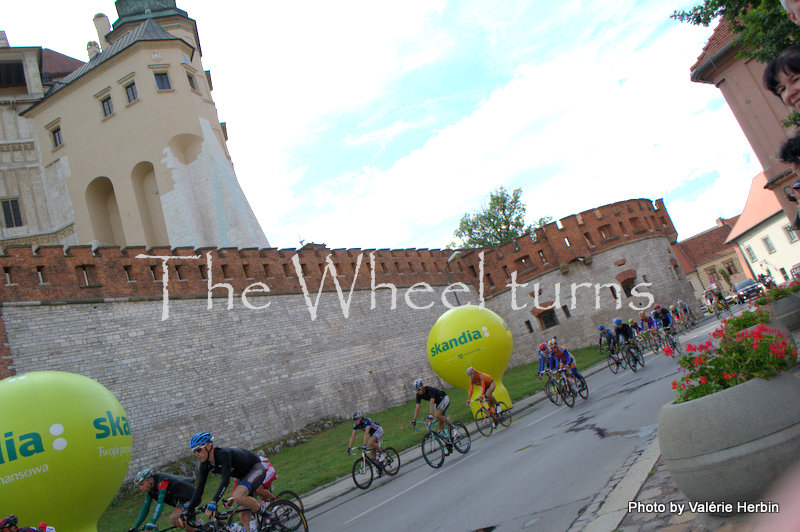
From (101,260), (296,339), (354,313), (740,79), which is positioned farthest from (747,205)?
(101,260)

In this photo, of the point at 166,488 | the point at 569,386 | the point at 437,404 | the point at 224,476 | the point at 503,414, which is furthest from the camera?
the point at 503,414

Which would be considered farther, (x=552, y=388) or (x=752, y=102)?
(x=752, y=102)

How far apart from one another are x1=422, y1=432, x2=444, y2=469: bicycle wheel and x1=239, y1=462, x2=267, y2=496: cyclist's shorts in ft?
14.6

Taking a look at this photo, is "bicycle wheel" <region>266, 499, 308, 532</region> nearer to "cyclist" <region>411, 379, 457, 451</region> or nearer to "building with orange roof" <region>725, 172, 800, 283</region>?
"cyclist" <region>411, 379, 457, 451</region>

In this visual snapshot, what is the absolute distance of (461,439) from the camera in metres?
12.2

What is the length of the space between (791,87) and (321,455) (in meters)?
16.7

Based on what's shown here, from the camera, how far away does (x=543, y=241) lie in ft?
123

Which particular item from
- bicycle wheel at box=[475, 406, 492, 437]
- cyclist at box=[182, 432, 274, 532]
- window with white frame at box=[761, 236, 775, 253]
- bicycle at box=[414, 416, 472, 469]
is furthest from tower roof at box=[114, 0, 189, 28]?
window with white frame at box=[761, 236, 775, 253]

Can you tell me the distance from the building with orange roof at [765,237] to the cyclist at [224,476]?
42380 millimetres

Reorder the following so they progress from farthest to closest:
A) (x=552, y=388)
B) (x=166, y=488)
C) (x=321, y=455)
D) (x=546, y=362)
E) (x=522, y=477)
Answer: (x=321, y=455) → (x=546, y=362) → (x=552, y=388) → (x=166, y=488) → (x=522, y=477)

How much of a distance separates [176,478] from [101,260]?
14.0 m

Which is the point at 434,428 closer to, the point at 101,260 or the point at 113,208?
the point at 101,260

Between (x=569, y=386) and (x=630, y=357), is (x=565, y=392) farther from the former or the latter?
(x=630, y=357)

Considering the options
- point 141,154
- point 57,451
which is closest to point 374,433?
point 57,451
